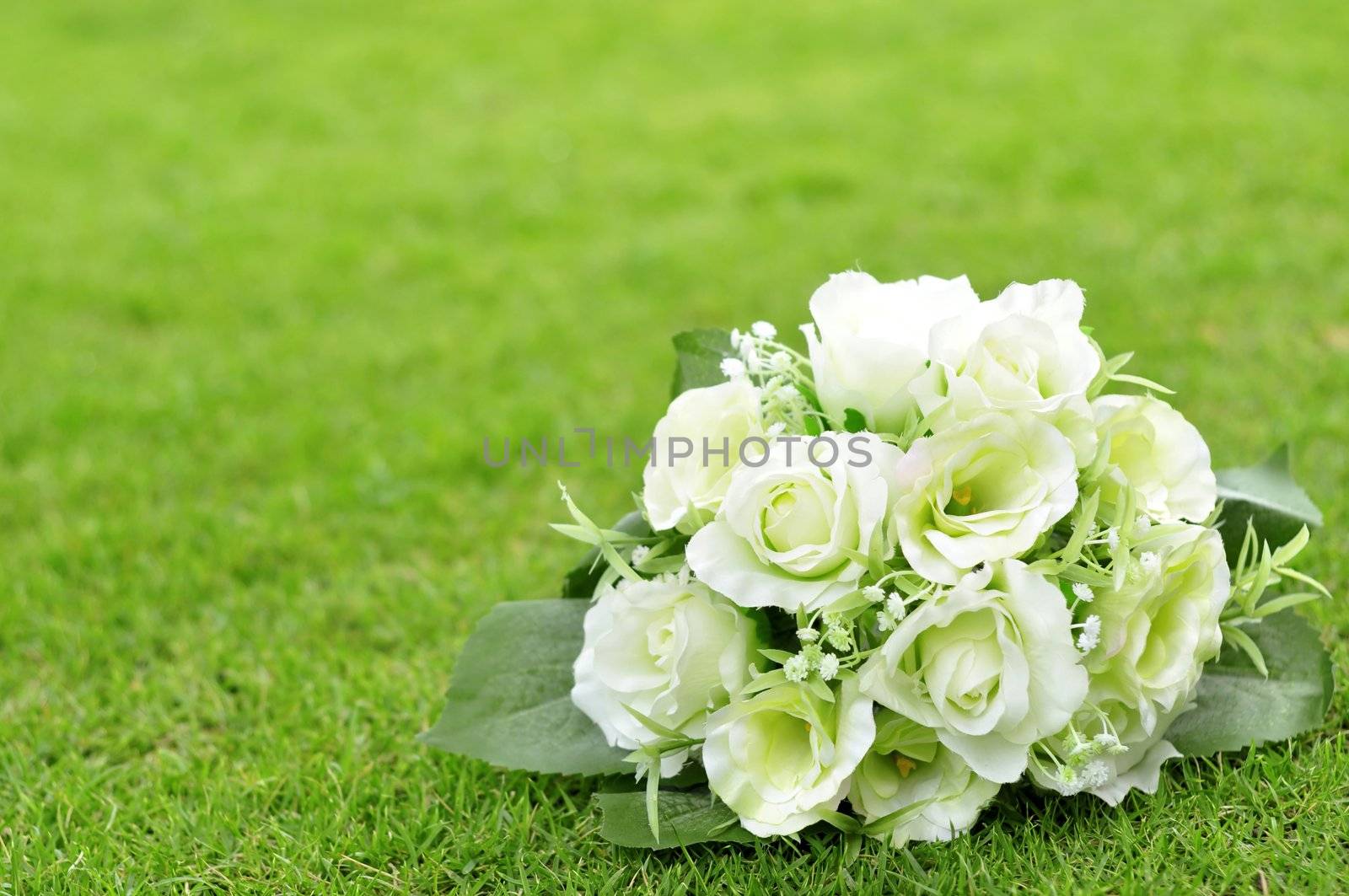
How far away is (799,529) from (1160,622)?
0.52 metres

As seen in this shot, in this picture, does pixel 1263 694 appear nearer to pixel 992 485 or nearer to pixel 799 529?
pixel 992 485

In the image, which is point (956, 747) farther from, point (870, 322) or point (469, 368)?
point (469, 368)

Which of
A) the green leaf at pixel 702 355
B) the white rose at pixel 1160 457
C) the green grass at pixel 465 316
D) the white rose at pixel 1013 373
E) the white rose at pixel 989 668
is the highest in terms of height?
the white rose at pixel 1013 373

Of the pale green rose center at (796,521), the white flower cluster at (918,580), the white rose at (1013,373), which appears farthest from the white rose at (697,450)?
the white rose at (1013,373)

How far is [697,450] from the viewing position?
171 cm

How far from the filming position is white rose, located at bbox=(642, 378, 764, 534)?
1.68 m

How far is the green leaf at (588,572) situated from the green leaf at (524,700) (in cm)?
3

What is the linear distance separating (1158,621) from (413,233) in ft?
12.3

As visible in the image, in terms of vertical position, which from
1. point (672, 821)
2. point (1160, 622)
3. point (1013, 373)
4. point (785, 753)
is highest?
point (1013, 373)

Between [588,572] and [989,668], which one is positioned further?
[588,572]

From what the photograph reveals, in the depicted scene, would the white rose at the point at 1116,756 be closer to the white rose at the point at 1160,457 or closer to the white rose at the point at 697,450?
the white rose at the point at 1160,457

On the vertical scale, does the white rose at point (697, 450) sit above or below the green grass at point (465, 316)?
above

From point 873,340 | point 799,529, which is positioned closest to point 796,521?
point 799,529

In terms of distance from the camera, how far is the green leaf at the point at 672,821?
65.9 inches
